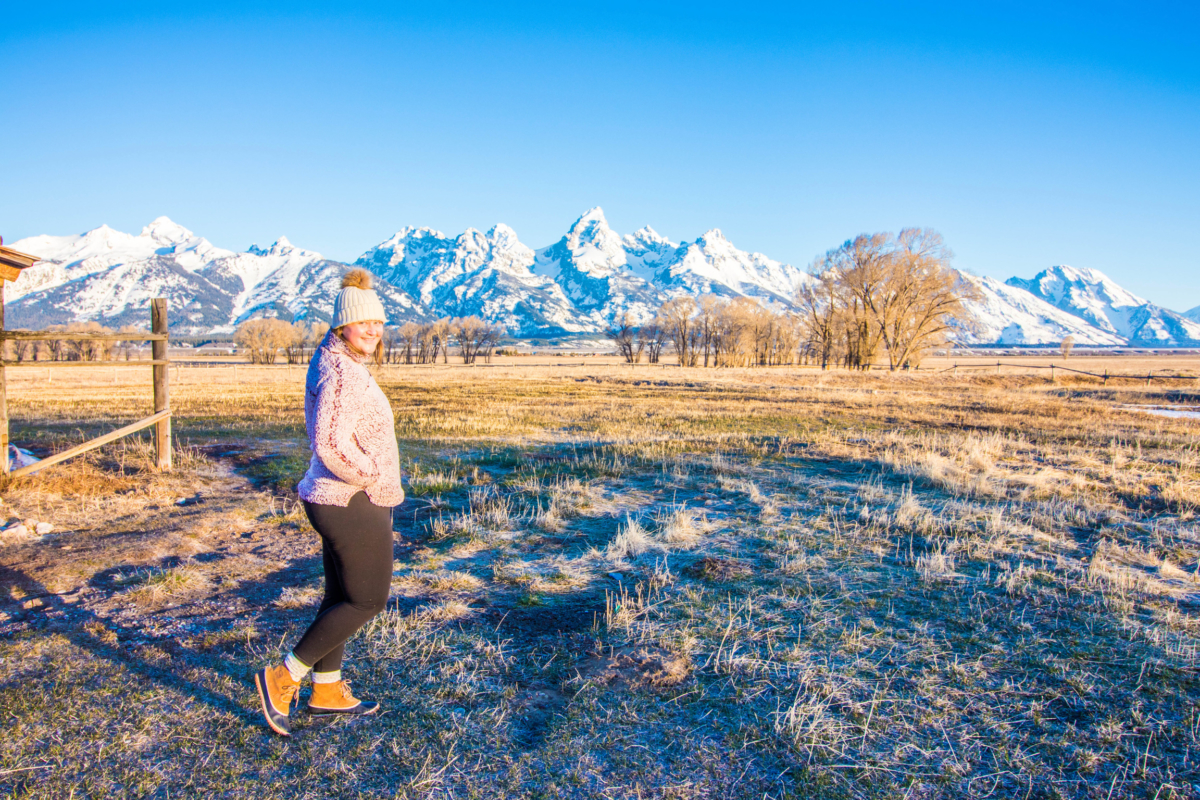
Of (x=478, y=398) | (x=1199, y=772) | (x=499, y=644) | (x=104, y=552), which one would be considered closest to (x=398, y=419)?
(x=478, y=398)

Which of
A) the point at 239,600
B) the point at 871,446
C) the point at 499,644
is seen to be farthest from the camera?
the point at 871,446

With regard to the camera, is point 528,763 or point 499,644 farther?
point 499,644

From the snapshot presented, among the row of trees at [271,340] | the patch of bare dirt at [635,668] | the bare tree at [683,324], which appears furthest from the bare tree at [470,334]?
the patch of bare dirt at [635,668]

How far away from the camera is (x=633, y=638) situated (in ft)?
13.6

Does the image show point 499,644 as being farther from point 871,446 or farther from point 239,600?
point 871,446

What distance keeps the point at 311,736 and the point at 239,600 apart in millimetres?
2108

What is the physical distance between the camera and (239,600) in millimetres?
4676

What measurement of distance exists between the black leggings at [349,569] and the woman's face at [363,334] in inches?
29.7

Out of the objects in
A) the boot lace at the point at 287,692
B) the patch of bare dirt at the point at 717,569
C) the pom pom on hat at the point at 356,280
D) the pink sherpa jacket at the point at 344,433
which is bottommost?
the patch of bare dirt at the point at 717,569

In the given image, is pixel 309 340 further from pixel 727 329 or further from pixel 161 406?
pixel 161 406

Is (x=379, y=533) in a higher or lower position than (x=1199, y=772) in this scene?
higher

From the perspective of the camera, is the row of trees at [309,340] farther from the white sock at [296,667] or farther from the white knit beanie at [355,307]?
the white sock at [296,667]

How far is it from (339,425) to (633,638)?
245 centimetres

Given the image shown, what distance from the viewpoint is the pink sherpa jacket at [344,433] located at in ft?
9.41
